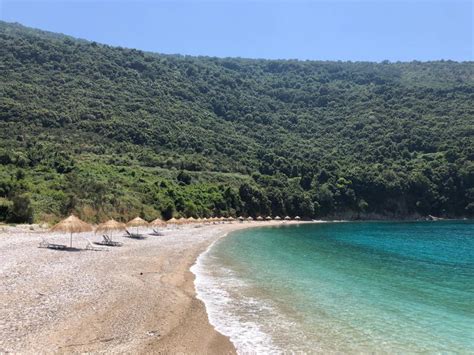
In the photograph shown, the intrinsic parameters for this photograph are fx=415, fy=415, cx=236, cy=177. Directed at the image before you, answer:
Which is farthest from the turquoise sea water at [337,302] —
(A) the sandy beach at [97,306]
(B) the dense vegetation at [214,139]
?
(B) the dense vegetation at [214,139]

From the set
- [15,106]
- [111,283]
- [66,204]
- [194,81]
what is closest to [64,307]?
[111,283]

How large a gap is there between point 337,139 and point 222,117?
40634mm

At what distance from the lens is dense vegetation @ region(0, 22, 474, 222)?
2467 inches

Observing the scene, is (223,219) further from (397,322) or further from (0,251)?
(397,322)

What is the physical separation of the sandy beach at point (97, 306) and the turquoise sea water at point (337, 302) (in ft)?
3.25

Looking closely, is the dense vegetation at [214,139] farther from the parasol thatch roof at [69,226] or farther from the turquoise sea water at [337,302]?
the turquoise sea water at [337,302]

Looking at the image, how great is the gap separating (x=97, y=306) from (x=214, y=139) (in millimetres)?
106732

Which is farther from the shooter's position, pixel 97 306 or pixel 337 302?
pixel 337 302

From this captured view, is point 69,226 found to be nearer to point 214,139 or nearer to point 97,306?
point 97,306

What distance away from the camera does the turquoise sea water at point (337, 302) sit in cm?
1252

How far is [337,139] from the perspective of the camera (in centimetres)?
14262

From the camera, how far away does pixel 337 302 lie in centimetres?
1728

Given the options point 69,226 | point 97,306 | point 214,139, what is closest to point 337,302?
point 97,306

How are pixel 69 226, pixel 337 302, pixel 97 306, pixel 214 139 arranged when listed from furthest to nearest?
pixel 214 139 < pixel 69 226 < pixel 337 302 < pixel 97 306
